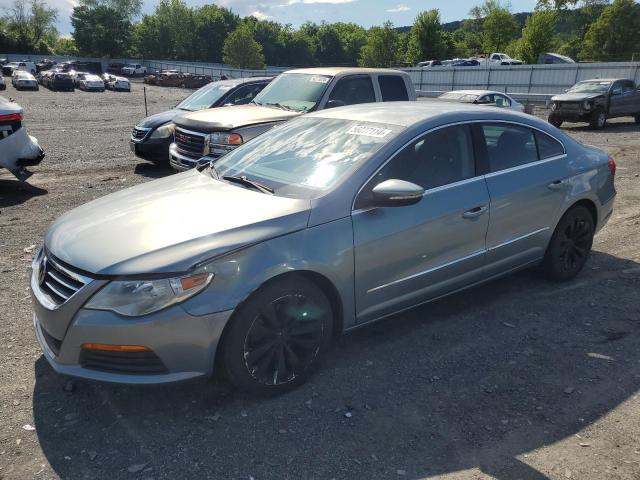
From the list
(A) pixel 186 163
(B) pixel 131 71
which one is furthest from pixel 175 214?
(B) pixel 131 71

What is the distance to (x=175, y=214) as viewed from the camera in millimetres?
3459

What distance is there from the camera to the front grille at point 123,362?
9.68 ft

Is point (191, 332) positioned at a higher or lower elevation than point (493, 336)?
higher

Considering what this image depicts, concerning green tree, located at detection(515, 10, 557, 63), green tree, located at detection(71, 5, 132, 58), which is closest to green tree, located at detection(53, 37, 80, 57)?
green tree, located at detection(71, 5, 132, 58)

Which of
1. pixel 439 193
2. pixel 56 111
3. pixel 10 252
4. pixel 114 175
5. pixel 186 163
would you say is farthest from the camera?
pixel 56 111

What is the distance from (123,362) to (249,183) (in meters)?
1.50

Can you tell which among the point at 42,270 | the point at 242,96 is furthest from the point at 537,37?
the point at 42,270

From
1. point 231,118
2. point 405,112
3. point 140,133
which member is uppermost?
point 405,112

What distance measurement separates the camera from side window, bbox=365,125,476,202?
151 inches

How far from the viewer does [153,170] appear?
1084 cm

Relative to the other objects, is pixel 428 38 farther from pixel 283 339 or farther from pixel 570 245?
pixel 283 339

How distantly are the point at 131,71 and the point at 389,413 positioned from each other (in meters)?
77.8

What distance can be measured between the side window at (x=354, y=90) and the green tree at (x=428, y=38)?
2406 inches

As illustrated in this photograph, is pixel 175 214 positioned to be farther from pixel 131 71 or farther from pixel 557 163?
pixel 131 71
